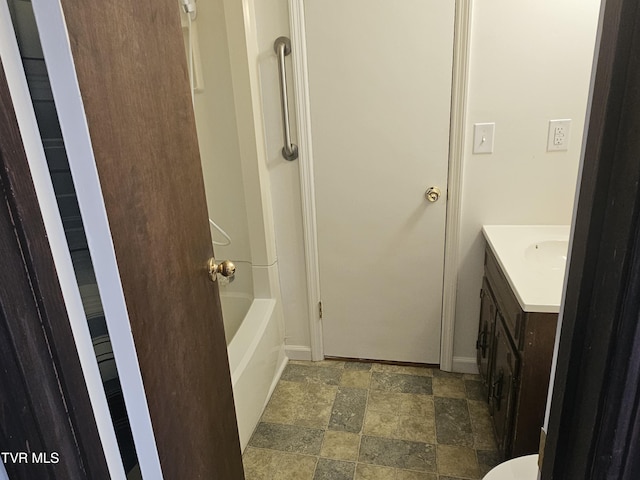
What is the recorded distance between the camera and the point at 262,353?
203 cm

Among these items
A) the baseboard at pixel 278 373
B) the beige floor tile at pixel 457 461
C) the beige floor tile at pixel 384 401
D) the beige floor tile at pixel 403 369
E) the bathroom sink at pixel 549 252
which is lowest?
the beige floor tile at pixel 457 461

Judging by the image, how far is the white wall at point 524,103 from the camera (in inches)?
67.2

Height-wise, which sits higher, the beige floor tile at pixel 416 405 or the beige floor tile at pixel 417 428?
the beige floor tile at pixel 416 405

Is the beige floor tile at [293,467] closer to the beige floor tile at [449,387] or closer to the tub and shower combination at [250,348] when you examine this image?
the tub and shower combination at [250,348]

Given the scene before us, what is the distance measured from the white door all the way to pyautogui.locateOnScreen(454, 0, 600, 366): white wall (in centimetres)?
13

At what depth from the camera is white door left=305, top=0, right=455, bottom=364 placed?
6.00 feet

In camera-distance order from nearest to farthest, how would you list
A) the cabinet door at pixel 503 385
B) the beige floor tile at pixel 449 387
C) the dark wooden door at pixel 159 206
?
the dark wooden door at pixel 159 206, the cabinet door at pixel 503 385, the beige floor tile at pixel 449 387

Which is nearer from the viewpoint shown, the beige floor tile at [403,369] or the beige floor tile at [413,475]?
the beige floor tile at [413,475]

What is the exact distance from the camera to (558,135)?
1816 millimetres

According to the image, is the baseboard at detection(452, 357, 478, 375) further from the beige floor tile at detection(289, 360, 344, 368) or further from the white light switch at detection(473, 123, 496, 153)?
the white light switch at detection(473, 123, 496, 153)

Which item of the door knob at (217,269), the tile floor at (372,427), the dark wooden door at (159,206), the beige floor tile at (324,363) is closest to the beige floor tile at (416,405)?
the tile floor at (372,427)

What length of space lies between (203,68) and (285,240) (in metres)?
0.89

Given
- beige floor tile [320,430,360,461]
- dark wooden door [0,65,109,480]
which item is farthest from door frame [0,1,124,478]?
beige floor tile [320,430,360,461]

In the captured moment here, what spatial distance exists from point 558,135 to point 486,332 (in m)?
0.87
